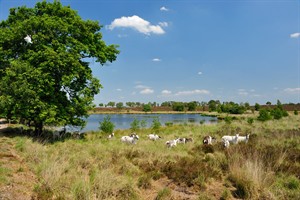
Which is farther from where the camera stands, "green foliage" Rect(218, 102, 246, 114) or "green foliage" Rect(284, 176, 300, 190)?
"green foliage" Rect(218, 102, 246, 114)

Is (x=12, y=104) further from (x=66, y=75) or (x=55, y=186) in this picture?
(x=55, y=186)

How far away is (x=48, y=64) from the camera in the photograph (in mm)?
15555

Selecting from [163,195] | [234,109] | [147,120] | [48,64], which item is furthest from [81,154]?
[234,109]

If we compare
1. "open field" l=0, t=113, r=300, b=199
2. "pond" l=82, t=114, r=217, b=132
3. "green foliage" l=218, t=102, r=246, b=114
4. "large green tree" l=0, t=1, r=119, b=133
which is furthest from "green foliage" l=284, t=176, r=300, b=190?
"green foliage" l=218, t=102, r=246, b=114

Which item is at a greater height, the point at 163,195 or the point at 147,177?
the point at 147,177

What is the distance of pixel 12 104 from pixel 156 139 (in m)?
9.36

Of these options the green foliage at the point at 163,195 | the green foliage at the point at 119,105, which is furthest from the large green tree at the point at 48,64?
the green foliage at the point at 119,105

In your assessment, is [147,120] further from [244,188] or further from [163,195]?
[163,195]

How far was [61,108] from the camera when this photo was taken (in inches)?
654

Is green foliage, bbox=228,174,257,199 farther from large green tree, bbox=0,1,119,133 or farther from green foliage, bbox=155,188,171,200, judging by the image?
large green tree, bbox=0,1,119,133

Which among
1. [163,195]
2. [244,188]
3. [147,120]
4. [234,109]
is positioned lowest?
[147,120]

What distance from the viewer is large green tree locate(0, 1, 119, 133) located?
1525 centimetres

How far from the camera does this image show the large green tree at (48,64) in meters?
15.2

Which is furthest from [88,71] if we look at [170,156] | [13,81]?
[170,156]
